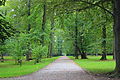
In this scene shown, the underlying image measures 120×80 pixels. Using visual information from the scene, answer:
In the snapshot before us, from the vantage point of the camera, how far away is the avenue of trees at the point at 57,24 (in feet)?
41.1

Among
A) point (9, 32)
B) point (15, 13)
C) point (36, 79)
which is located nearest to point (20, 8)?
point (15, 13)

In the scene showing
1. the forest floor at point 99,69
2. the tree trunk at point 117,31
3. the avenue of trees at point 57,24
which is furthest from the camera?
the avenue of trees at point 57,24

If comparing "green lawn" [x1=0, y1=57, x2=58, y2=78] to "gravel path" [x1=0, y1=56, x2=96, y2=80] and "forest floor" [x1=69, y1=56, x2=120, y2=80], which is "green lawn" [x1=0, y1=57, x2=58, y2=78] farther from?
"forest floor" [x1=69, y1=56, x2=120, y2=80]

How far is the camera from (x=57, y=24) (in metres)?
14.3

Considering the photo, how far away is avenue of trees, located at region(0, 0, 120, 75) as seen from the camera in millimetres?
12523


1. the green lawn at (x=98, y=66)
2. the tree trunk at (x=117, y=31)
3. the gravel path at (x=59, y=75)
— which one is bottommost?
the green lawn at (x=98, y=66)

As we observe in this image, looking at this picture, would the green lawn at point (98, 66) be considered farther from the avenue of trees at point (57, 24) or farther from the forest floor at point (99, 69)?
the avenue of trees at point (57, 24)

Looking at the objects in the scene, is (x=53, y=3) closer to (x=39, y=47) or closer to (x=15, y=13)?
(x=39, y=47)

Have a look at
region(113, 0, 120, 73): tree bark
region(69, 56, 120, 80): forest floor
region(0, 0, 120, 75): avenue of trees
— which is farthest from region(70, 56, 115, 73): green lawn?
region(113, 0, 120, 73): tree bark

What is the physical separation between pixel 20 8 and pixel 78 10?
21.9 m

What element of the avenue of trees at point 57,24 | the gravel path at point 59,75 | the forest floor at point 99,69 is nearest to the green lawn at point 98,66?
Answer: the forest floor at point 99,69

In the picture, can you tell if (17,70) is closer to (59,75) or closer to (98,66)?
(59,75)

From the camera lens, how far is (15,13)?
34688 millimetres

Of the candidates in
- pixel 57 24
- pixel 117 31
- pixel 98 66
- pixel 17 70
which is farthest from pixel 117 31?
pixel 17 70
